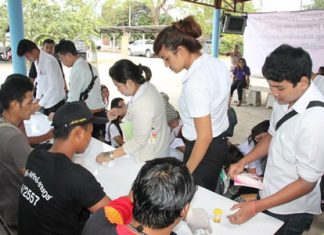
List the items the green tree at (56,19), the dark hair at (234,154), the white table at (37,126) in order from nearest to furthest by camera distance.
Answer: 1. the white table at (37,126)
2. the dark hair at (234,154)
3. the green tree at (56,19)

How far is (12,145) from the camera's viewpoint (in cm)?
153

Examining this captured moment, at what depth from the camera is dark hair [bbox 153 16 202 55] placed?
58.5 inches

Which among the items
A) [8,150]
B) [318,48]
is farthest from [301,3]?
[8,150]

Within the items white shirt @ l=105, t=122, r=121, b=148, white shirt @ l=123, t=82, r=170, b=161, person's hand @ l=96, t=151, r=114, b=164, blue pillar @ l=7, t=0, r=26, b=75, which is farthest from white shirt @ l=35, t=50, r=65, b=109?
white shirt @ l=123, t=82, r=170, b=161

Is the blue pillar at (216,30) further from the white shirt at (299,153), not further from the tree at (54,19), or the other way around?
the white shirt at (299,153)

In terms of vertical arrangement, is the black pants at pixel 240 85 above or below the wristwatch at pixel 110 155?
below


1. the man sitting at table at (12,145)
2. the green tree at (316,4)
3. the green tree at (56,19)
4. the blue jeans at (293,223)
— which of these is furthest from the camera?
the green tree at (56,19)

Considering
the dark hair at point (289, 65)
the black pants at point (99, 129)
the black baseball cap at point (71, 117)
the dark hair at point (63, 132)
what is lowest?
the black pants at point (99, 129)

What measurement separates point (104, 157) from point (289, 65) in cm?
129

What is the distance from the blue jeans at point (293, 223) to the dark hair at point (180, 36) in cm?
90

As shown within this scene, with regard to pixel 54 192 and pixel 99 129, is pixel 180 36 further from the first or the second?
pixel 99 129

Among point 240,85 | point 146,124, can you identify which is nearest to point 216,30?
point 240,85

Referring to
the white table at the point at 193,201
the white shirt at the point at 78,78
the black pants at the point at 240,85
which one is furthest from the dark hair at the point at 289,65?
the black pants at the point at 240,85

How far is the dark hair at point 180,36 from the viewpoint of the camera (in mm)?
1487
